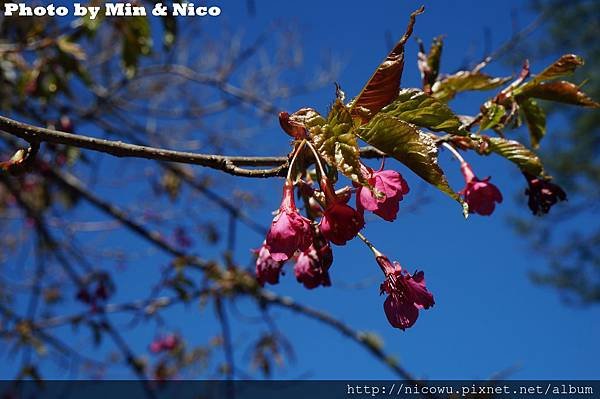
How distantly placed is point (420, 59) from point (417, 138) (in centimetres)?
61

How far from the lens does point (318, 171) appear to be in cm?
97

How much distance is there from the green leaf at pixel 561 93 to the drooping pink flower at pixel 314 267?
608 mm

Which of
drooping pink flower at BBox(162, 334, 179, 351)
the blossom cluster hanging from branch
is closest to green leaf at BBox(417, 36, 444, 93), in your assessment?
the blossom cluster hanging from branch

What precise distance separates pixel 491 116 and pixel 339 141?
488 millimetres

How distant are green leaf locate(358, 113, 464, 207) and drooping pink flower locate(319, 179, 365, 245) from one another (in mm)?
102

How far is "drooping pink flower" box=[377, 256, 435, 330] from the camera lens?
3.22ft

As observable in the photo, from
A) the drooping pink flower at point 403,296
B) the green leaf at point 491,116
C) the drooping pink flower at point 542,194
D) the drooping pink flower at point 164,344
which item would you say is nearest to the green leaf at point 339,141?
the drooping pink flower at point 403,296

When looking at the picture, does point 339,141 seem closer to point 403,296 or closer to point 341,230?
point 341,230

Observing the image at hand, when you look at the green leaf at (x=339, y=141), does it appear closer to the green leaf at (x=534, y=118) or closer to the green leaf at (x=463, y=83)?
the green leaf at (x=463, y=83)

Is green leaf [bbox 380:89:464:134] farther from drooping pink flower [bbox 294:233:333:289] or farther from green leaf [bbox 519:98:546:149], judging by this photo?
green leaf [bbox 519:98:546:149]

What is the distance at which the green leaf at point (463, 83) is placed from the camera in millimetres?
1367

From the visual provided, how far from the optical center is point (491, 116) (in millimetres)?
1251

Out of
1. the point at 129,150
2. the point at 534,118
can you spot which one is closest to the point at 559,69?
the point at 534,118

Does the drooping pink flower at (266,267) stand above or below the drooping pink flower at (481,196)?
below
